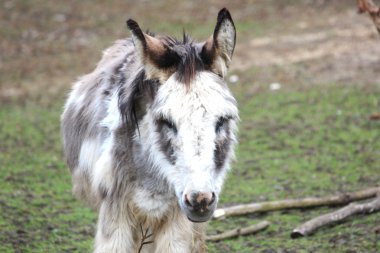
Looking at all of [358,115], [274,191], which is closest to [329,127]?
[358,115]

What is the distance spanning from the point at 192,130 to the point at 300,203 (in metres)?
3.28

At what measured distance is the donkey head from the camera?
12.5 ft

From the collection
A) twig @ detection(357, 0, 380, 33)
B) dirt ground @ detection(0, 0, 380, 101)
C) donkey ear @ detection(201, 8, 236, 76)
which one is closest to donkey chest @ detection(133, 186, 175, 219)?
donkey ear @ detection(201, 8, 236, 76)

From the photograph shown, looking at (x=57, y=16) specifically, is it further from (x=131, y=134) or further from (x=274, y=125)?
(x=131, y=134)

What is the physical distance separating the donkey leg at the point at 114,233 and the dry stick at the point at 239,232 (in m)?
1.78

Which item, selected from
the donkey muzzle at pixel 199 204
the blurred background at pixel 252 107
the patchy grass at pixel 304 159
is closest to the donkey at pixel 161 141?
the donkey muzzle at pixel 199 204

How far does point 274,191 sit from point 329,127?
249 centimetres

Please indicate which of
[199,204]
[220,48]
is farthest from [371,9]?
[199,204]

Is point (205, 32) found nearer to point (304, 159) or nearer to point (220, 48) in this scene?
point (304, 159)

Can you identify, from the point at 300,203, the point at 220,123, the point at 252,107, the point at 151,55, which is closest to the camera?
the point at 220,123

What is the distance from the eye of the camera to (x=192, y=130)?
3.86 meters

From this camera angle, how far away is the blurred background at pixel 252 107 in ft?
21.7

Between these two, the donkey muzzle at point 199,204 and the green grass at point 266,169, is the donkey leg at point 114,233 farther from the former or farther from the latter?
the green grass at point 266,169

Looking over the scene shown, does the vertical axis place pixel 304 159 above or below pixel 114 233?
below
